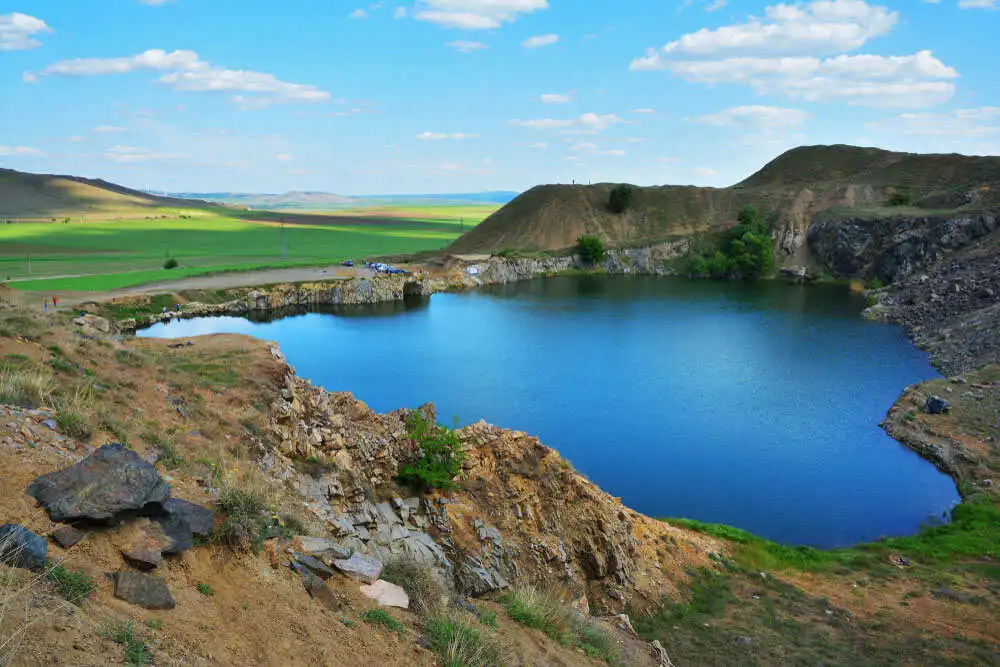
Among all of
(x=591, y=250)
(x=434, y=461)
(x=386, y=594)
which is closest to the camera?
(x=386, y=594)

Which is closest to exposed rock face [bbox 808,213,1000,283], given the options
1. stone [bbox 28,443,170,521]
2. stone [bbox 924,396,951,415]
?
stone [bbox 924,396,951,415]

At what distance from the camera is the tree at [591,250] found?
352 feet

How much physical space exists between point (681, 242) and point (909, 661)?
321 feet

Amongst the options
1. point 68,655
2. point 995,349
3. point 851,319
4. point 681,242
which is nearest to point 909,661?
point 68,655

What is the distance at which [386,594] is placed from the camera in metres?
9.95

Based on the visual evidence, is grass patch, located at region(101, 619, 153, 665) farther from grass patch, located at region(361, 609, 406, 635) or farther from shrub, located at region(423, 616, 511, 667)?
shrub, located at region(423, 616, 511, 667)

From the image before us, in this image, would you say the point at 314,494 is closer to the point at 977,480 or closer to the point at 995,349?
the point at 977,480

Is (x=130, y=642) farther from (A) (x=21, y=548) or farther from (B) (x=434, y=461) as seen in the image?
(B) (x=434, y=461)

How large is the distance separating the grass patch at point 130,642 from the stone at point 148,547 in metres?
1.42

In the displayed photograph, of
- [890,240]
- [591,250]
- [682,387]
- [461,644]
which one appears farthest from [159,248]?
[461,644]

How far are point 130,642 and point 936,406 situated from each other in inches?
1622

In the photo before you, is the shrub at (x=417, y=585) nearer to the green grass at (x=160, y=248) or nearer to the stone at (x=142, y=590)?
the stone at (x=142, y=590)

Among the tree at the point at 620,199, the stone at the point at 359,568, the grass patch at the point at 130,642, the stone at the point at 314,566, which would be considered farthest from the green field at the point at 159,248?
the grass patch at the point at 130,642

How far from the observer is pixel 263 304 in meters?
73.1
